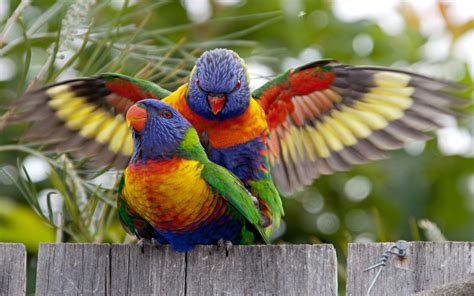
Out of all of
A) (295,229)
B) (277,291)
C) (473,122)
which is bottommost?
(277,291)

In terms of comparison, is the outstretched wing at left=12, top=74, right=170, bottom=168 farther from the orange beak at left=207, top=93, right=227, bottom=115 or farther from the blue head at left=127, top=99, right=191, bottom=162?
the blue head at left=127, top=99, right=191, bottom=162

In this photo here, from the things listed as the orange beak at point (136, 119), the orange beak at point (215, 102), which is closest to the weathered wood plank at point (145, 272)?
the orange beak at point (136, 119)

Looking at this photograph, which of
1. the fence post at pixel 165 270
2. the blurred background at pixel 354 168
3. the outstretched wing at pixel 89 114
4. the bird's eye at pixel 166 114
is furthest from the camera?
the blurred background at pixel 354 168

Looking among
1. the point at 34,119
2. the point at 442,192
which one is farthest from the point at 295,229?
the point at 34,119

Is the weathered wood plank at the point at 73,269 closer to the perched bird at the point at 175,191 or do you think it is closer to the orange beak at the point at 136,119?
the perched bird at the point at 175,191

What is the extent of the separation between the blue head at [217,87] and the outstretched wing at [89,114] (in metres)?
0.17

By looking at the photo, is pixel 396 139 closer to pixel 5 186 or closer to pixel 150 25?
pixel 150 25

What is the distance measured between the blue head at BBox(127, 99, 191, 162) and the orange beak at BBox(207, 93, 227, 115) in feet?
1.96

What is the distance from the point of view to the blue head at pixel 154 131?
208 centimetres

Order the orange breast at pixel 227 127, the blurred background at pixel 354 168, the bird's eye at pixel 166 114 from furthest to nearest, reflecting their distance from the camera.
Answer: the blurred background at pixel 354 168
the orange breast at pixel 227 127
the bird's eye at pixel 166 114

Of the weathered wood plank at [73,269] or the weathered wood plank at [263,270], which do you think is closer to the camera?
the weathered wood plank at [263,270]

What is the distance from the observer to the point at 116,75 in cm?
267

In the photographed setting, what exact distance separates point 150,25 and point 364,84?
1.66 meters

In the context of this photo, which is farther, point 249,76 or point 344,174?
point 344,174
